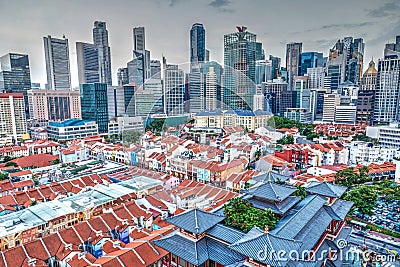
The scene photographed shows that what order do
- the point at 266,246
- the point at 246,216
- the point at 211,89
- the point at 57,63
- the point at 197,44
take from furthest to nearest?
the point at 57,63 → the point at 197,44 → the point at 211,89 → the point at 246,216 → the point at 266,246

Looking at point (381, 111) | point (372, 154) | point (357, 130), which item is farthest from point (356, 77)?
point (372, 154)

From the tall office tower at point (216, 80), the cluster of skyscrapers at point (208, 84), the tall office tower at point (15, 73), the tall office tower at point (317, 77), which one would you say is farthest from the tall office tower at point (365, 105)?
the tall office tower at point (15, 73)

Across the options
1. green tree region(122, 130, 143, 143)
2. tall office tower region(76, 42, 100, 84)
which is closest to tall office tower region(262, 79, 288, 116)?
green tree region(122, 130, 143, 143)

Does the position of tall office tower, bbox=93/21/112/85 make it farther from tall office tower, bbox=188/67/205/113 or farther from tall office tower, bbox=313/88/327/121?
tall office tower, bbox=188/67/205/113

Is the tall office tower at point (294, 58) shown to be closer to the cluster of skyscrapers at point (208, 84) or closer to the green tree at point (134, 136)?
the cluster of skyscrapers at point (208, 84)

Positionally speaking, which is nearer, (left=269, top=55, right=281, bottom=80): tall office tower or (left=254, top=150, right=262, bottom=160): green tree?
(left=254, top=150, right=262, bottom=160): green tree

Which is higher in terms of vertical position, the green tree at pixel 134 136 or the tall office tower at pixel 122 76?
the tall office tower at pixel 122 76
